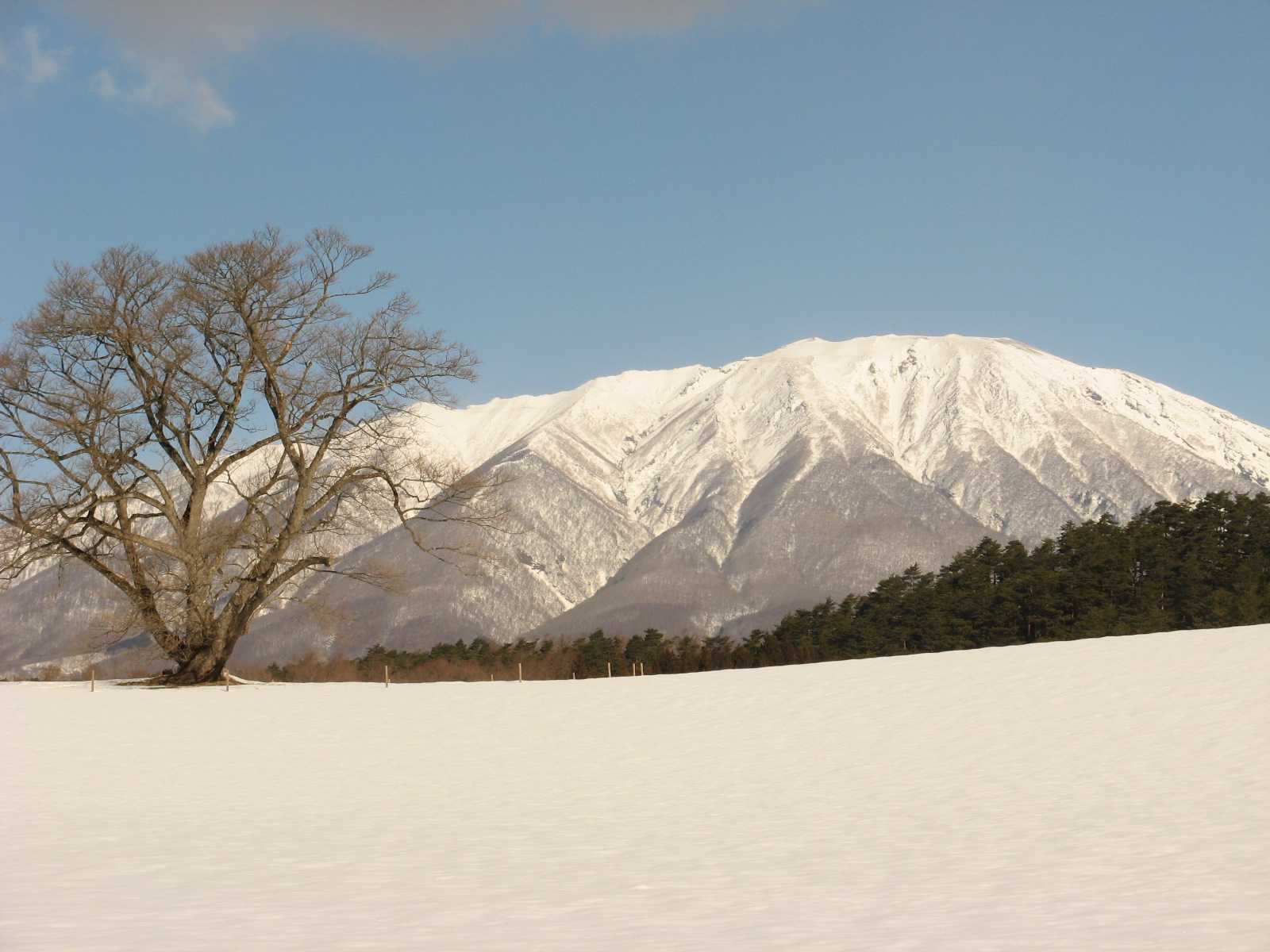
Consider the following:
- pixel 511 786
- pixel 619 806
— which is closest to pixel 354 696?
pixel 511 786

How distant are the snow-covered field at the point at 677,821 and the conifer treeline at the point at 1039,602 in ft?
106

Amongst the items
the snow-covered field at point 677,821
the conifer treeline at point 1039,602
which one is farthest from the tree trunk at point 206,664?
the conifer treeline at point 1039,602

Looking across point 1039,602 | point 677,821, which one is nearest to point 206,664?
point 677,821

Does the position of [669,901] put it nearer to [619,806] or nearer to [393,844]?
[393,844]

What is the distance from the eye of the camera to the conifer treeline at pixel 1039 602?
63406 mm

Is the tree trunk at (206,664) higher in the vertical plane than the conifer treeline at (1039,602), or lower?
lower

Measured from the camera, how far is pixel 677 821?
14336 millimetres

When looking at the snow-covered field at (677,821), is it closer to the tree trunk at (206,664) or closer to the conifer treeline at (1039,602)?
the tree trunk at (206,664)

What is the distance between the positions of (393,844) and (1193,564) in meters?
66.9

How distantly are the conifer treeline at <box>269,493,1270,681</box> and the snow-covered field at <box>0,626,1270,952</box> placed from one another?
32.5 meters

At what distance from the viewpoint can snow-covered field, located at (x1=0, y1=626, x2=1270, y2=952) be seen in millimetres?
8969

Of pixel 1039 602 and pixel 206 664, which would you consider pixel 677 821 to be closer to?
pixel 206 664

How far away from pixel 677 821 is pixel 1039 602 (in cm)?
6004

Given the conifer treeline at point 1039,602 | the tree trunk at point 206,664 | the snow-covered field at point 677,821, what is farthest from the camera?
the conifer treeline at point 1039,602
